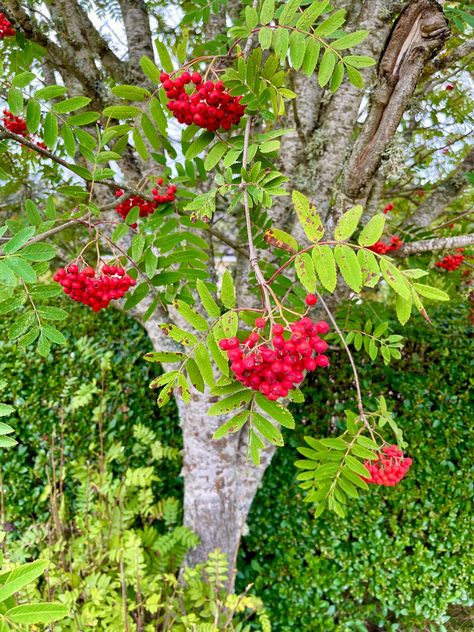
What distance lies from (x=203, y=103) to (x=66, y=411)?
2.78 metres

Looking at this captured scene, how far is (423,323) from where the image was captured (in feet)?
11.0

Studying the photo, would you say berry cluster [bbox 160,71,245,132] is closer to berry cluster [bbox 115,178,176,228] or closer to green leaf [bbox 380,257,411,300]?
berry cluster [bbox 115,178,176,228]

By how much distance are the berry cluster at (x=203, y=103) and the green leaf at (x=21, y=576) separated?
1210 millimetres

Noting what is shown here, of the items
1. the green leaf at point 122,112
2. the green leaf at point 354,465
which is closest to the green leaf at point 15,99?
the green leaf at point 122,112

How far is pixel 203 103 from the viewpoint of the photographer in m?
1.31

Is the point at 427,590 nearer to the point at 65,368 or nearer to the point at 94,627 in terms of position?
the point at 94,627

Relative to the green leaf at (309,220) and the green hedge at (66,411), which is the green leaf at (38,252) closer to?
the green leaf at (309,220)

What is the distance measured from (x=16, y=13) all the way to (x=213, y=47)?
975mm

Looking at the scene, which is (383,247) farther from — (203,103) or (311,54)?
(203,103)

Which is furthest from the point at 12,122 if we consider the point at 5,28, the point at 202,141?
the point at 202,141


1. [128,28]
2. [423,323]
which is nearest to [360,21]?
A: [128,28]

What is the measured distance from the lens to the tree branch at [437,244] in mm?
1770

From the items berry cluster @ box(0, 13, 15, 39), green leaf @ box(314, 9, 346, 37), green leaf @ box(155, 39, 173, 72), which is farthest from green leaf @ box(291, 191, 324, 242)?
berry cluster @ box(0, 13, 15, 39)

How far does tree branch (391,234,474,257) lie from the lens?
5.81 ft
